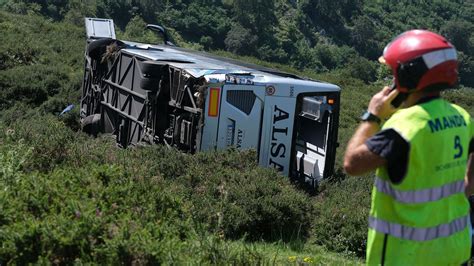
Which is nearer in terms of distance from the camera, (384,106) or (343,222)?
(384,106)

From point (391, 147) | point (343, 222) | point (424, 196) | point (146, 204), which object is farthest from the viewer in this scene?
point (343, 222)

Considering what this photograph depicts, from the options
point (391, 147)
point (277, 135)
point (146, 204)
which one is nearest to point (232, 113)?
point (277, 135)

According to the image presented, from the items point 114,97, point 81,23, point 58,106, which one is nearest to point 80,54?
point 58,106

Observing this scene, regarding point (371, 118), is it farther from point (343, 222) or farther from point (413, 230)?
point (343, 222)

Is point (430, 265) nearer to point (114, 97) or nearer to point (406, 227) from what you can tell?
point (406, 227)

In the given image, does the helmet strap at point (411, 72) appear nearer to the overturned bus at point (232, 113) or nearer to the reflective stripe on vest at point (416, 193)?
the reflective stripe on vest at point (416, 193)

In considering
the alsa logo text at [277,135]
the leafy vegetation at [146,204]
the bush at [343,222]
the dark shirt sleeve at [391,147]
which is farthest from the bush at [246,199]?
the dark shirt sleeve at [391,147]

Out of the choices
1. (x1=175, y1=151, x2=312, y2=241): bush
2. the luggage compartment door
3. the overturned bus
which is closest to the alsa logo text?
the overturned bus

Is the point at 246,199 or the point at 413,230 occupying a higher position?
the point at 413,230

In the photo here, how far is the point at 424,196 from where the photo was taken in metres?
3.10

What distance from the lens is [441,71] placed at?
3.12 metres

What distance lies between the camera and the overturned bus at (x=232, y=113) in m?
9.70

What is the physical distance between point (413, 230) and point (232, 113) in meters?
6.78

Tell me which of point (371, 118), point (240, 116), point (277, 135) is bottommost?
point (277, 135)
